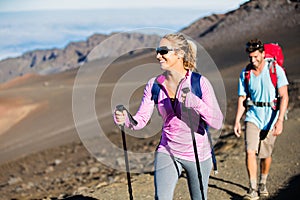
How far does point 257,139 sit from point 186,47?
251 cm

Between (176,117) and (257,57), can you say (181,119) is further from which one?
(257,57)

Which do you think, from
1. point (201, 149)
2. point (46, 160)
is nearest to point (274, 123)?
point (201, 149)

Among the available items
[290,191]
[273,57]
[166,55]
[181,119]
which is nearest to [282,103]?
[273,57]

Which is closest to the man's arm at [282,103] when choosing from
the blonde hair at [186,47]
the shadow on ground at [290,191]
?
the shadow on ground at [290,191]

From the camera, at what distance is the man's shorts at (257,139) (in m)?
6.09

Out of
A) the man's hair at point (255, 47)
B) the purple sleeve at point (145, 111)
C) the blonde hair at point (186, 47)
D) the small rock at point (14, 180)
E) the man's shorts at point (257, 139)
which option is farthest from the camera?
the small rock at point (14, 180)

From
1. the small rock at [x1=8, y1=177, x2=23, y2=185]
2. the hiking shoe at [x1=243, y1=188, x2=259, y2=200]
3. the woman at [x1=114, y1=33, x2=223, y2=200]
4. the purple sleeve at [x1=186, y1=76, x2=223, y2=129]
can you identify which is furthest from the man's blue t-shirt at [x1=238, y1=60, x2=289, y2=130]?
the small rock at [x1=8, y1=177, x2=23, y2=185]

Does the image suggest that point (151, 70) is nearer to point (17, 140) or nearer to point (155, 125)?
point (155, 125)

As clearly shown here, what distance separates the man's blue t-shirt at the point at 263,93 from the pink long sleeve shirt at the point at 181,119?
200 cm

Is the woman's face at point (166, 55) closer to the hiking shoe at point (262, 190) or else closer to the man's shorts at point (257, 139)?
the man's shorts at point (257, 139)

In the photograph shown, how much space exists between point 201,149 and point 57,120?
3146cm

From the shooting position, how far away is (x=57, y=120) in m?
34.8

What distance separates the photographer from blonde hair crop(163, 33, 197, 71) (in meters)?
3.94

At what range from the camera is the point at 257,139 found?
6105mm
